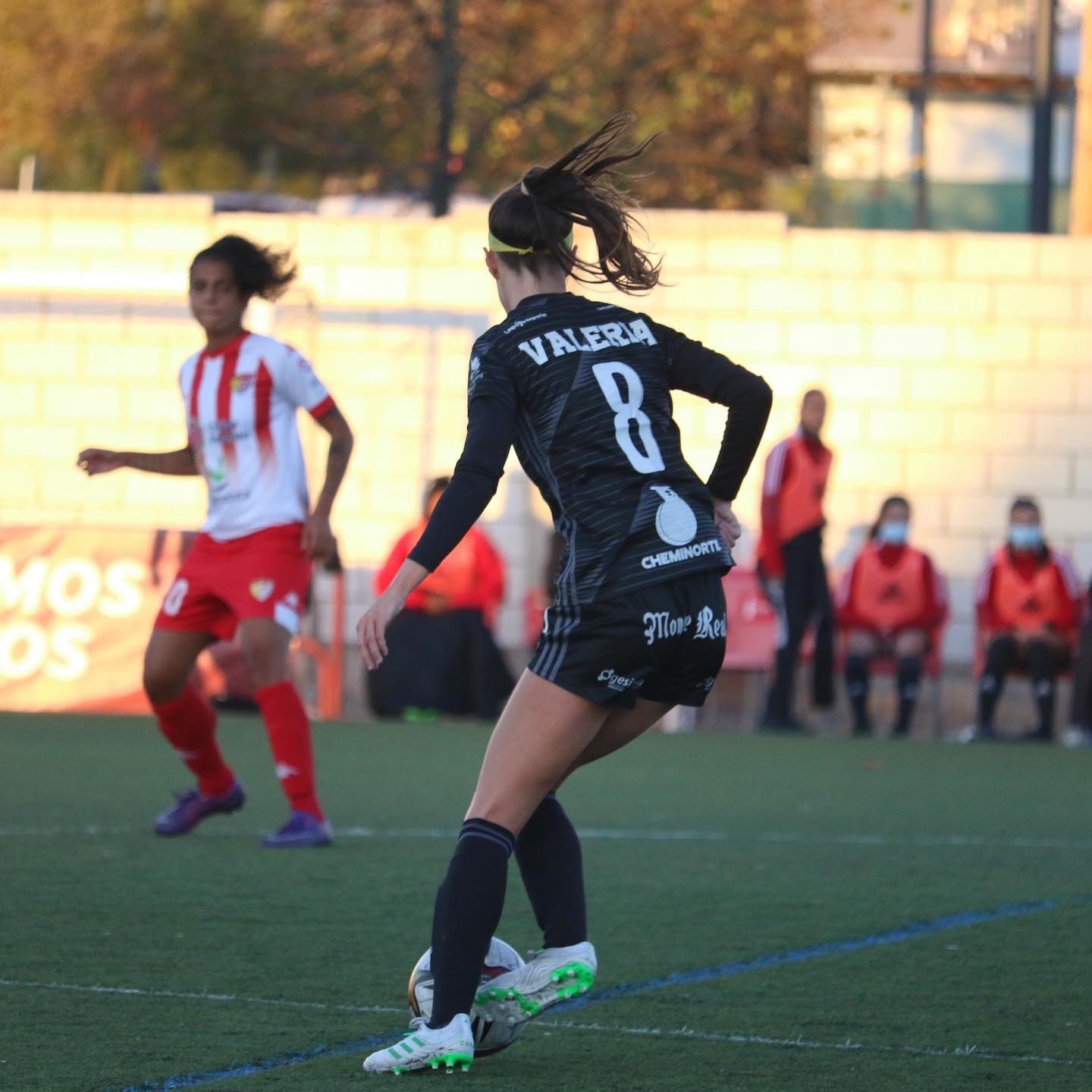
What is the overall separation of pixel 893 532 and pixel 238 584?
25.0ft

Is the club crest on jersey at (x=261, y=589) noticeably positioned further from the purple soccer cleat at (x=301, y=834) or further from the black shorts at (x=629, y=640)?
the black shorts at (x=629, y=640)

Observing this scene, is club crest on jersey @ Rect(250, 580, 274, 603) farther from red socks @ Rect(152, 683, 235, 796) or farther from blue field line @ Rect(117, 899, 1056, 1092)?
blue field line @ Rect(117, 899, 1056, 1092)

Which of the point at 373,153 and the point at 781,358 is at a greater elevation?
the point at 373,153

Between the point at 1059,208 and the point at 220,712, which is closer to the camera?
the point at 220,712

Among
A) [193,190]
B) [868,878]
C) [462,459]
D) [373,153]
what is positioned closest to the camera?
[462,459]

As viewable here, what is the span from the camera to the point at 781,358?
15359mm

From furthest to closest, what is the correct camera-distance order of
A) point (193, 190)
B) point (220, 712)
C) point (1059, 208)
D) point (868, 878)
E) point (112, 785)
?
point (193, 190) → point (1059, 208) → point (220, 712) → point (112, 785) → point (868, 878)

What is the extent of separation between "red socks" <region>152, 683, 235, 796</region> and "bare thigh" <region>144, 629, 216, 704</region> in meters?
0.07

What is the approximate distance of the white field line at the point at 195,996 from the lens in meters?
4.85

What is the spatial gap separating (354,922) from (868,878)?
1869mm

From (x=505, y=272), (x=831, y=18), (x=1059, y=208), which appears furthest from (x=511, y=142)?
(x=505, y=272)

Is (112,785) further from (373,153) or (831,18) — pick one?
(831,18)

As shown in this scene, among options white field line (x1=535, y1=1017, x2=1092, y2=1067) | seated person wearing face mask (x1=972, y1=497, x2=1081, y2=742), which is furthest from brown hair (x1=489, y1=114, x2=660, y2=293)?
seated person wearing face mask (x1=972, y1=497, x2=1081, y2=742)

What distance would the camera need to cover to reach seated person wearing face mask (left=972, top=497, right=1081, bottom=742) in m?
13.6
